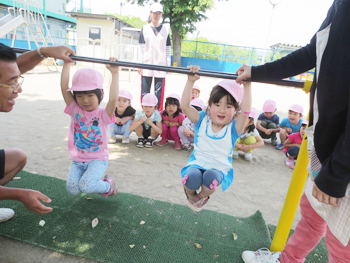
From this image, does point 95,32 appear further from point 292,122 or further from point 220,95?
point 220,95

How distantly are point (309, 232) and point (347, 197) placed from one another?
1.87ft

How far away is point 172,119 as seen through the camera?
441 cm

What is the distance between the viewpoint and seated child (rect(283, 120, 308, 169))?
156 inches

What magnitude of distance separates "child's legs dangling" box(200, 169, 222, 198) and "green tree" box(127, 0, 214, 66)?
59.6 feet

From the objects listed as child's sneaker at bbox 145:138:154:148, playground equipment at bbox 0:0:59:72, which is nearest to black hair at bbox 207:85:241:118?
child's sneaker at bbox 145:138:154:148

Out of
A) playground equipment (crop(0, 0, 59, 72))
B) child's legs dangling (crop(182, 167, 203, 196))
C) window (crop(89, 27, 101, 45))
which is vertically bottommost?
child's legs dangling (crop(182, 167, 203, 196))

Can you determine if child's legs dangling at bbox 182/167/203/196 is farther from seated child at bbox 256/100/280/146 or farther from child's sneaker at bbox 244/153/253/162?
seated child at bbox 256/100/280/146

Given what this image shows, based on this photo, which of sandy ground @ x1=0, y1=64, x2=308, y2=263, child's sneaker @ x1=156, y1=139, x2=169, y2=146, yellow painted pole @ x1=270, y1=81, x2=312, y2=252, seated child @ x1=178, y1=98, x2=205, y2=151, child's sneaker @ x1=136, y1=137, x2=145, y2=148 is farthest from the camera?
child's sneaker @ x1=156, y1=139, x2=169, y2=146

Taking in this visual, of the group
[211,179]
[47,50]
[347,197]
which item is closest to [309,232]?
[347,197]

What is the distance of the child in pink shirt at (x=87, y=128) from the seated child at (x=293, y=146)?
2.83 meters

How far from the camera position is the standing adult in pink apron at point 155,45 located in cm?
489

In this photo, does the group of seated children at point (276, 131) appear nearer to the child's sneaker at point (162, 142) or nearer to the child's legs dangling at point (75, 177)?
the child's sneaker at point (162, 142)

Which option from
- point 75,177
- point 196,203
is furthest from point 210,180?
point 75,177

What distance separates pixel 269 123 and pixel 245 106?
3457 millimetres
